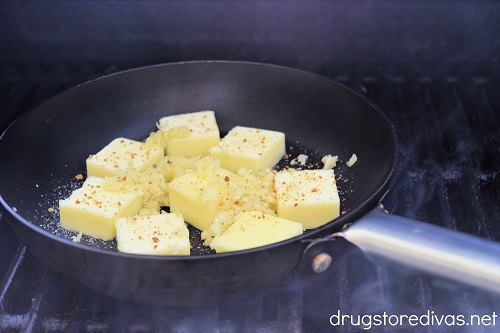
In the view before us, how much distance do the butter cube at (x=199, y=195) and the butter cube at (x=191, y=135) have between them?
0.30 m

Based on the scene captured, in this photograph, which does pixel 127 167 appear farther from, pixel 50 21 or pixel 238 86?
pixel 50 21

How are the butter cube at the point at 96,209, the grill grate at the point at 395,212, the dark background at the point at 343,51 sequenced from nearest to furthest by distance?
the grill grate at the point at 395,212
the butter cube at the point at 96,209
the dark background at the point at 343,51

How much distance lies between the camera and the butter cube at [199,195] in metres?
2.08

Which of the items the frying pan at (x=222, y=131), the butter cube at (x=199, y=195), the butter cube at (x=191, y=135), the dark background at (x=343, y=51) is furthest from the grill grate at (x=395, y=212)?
the butter cube at (x=191, y=135)

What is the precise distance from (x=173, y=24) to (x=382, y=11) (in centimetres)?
97

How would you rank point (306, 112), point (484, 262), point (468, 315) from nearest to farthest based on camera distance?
1. point (484, 262)
2. point (468, 315)
3. point (306, 112)

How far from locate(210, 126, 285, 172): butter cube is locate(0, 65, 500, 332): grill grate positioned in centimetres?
48

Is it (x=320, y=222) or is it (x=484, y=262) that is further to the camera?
(x=320, y=222)

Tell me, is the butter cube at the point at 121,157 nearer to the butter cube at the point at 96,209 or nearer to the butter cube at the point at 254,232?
the butter cube at the point at 96,209

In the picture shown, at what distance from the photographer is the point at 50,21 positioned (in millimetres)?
2930

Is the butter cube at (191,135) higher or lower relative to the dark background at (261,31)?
lower

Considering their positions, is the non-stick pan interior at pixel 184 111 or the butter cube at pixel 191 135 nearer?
the non-stick pan interior at pixel 184 111

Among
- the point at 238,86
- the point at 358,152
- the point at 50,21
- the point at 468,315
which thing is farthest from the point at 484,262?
the point at 50,21

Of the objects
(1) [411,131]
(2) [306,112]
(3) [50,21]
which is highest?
(3) [50,21]
